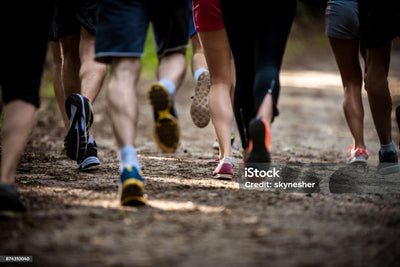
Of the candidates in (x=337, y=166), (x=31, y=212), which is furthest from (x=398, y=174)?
(x=31, y=212)

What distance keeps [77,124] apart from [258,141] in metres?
1.52

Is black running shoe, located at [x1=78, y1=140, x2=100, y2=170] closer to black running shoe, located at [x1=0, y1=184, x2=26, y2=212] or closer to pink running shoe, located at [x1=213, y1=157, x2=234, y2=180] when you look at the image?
pink running shoe, located at [x1=213, y1=157, x2=234, y2=180]

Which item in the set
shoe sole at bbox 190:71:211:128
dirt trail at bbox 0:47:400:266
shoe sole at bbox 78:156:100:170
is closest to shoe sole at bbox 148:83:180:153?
dirt trail at bbox 0:47:400:266

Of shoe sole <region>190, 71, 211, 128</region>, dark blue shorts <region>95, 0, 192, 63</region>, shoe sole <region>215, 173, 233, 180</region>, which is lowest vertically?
shoe sole <region>215, 173, 233, 180</region>

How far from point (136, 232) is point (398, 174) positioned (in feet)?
9.11

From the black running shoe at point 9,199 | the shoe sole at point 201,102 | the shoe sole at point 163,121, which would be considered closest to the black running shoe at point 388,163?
A: the shoe sole at point 201,102

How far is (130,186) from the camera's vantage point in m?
2.74

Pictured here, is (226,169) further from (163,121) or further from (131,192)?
(131,192)

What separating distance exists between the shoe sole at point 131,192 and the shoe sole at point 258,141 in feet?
2.38

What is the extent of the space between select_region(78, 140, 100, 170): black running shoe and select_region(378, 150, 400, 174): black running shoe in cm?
249

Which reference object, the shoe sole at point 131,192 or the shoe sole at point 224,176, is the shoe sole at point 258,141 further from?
the shoe sole at point 224,176

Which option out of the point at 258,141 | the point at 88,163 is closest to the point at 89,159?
the point at 88,163

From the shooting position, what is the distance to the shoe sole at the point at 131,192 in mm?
2744

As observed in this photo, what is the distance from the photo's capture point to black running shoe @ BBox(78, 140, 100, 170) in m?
4.09
